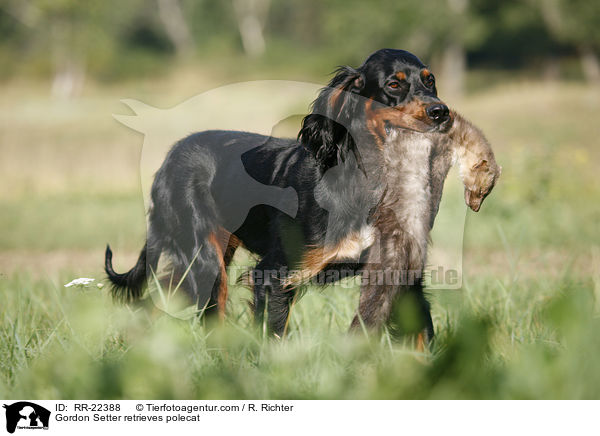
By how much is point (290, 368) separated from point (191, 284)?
56.0 inches

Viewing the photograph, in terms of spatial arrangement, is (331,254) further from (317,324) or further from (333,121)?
(333,121)

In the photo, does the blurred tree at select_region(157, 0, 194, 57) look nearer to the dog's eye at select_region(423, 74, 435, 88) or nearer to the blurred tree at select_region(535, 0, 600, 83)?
the blurred tree at select_region(535, 0, 600, 83)

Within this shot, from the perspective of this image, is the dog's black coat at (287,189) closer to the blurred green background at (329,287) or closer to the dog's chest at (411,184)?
the dog's chest at (411,184)

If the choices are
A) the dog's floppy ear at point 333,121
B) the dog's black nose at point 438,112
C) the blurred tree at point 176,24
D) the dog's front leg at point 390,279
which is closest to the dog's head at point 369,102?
the dog's floppy ear at point 333,121

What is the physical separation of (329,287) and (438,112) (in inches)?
57.8

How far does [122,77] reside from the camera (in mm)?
32312

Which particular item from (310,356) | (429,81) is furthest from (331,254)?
(429,81)

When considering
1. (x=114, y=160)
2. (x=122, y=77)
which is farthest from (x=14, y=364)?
(x=122, y=77)

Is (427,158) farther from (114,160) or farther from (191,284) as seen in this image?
(114,160)

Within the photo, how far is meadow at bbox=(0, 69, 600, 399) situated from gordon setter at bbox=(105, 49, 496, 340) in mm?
238

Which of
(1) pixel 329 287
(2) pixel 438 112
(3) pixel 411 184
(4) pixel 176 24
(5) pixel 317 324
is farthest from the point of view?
(4) pixel 176 24
